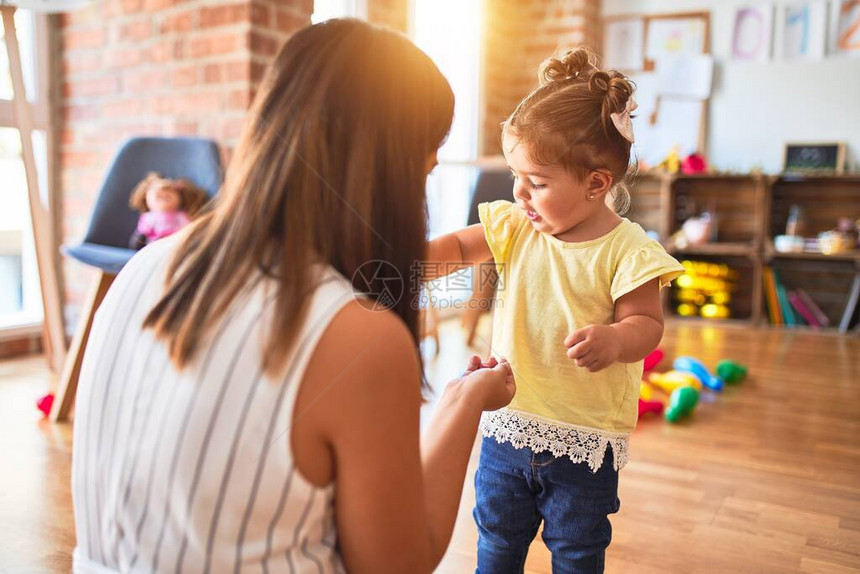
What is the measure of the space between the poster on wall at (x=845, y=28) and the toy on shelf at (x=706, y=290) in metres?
1.36

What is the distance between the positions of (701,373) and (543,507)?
1804 mm

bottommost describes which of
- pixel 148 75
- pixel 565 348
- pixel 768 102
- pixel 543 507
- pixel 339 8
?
pixel 543 507

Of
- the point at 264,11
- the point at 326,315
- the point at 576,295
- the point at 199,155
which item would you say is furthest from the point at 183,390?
the point at 264,11

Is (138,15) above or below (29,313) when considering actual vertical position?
above

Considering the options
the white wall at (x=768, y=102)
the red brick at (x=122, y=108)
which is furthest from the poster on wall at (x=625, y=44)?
the red brick at (x=122, y=108)

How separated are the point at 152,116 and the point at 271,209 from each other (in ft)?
7.59

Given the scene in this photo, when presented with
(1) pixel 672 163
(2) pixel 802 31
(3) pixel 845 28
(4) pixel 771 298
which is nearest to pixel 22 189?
(1) pixel 672 163

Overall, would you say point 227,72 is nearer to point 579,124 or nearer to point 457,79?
point 579,124

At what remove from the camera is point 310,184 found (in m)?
0.56

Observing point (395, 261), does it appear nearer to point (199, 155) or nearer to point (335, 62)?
point (335, 62)

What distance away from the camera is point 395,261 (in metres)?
0.62

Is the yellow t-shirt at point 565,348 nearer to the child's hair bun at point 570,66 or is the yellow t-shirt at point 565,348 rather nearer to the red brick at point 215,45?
the child's hair bun at point 570,66

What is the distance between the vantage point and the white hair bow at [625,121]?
36.8 inches

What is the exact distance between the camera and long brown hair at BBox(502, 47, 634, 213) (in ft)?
3.07
